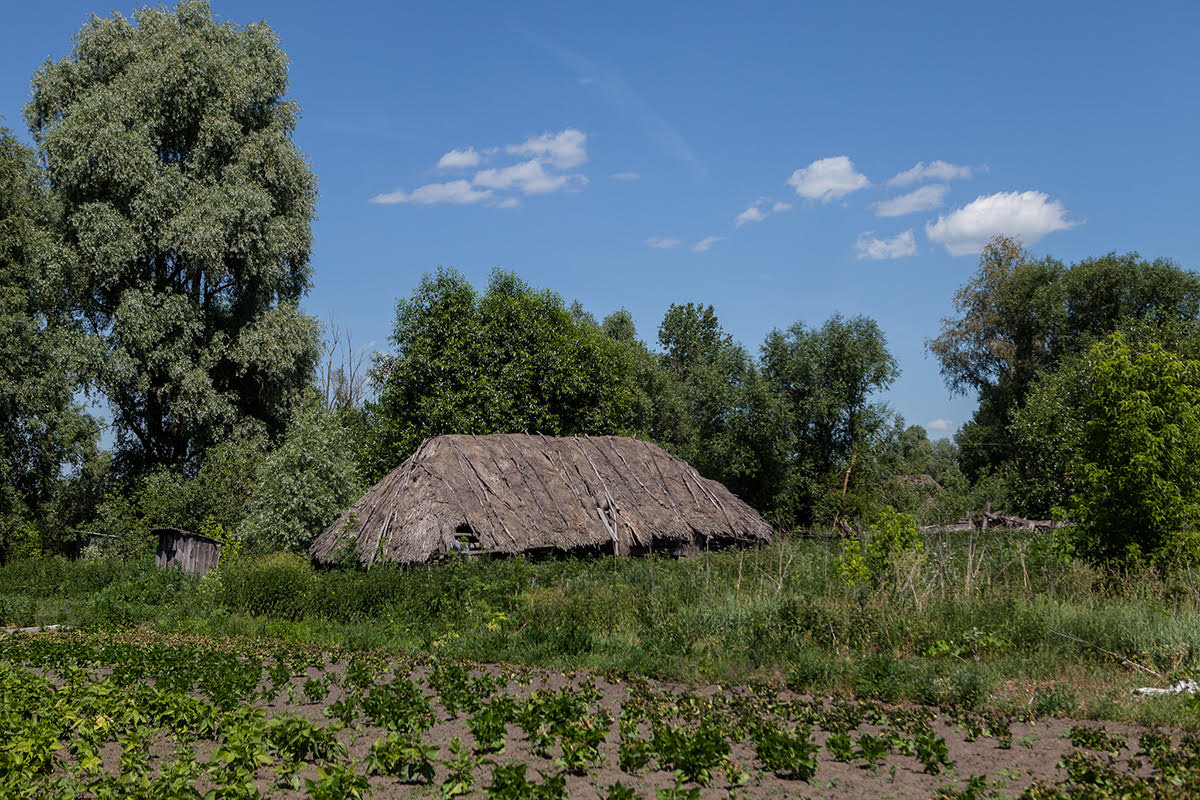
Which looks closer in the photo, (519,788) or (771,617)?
(519,788)

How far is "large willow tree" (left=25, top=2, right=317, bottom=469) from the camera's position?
26.0m

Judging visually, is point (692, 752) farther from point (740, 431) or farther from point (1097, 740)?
point (740, 431)

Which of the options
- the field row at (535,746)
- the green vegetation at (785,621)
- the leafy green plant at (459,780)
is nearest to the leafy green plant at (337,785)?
the field row at (535,746)

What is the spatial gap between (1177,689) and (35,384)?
93.4ft

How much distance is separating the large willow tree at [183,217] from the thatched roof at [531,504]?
35.7 feet


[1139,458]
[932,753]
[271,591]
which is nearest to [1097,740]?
[932,753]

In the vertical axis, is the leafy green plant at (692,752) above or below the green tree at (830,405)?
below

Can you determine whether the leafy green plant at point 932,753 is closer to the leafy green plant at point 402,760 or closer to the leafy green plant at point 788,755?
the leafy green plant at point 788,755

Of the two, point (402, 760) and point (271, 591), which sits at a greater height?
point (271, 591)

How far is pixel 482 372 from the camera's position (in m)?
26.1

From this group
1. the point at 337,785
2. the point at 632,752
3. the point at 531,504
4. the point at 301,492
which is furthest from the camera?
the point at 301,492

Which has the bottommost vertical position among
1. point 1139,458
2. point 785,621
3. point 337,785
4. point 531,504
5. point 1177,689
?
point 337,785

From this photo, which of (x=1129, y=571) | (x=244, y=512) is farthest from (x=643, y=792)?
(x=244, y=512)

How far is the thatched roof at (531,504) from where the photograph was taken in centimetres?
1680
